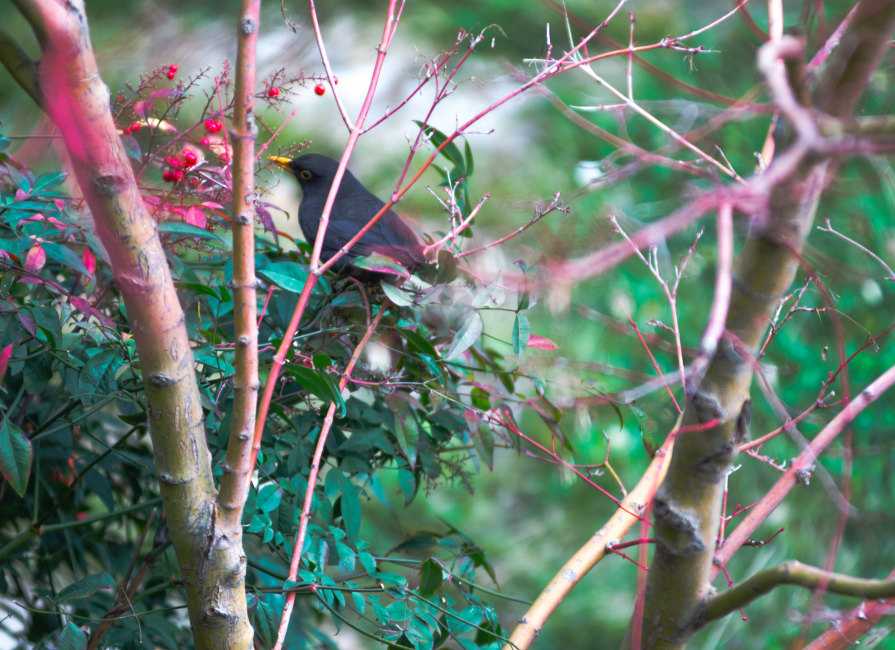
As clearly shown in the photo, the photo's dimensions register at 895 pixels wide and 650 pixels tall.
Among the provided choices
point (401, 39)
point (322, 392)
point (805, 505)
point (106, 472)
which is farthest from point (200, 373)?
point (401, 39)

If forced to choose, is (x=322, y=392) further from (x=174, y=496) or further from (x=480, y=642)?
(x=480, y=642)

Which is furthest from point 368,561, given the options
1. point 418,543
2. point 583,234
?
point 583,234

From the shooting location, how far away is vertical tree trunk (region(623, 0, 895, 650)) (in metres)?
0.27

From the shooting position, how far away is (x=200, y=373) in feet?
1.90

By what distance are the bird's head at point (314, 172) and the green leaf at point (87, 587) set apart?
86 cm

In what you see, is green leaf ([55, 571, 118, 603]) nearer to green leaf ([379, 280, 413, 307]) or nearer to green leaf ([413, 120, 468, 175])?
green leaf ([379, 280, 413, 307])

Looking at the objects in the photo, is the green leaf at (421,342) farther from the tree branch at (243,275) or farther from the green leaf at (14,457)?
the green leaf at (14,457)

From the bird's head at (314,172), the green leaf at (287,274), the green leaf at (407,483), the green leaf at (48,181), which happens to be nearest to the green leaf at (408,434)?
the green leaf at (407,483)

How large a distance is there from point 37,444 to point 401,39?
239 centimetres

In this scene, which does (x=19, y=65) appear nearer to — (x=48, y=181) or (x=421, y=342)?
(x=48, y=181)

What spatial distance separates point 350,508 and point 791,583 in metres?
0.36

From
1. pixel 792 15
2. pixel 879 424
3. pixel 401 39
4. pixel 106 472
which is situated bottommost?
pixel 106 472

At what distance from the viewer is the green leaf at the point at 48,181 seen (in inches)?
20.2

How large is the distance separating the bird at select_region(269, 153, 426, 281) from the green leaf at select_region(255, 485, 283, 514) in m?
0.30
